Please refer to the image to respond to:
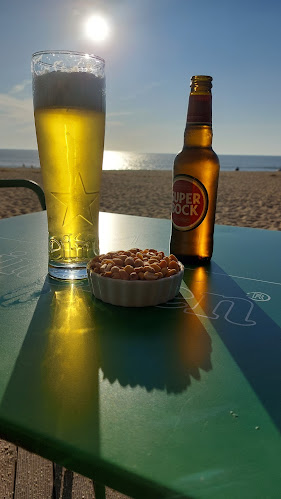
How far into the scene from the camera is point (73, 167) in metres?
0.86

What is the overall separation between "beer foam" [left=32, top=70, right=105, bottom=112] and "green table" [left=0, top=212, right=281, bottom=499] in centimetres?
36

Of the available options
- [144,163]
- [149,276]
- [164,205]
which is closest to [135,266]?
[149,276]

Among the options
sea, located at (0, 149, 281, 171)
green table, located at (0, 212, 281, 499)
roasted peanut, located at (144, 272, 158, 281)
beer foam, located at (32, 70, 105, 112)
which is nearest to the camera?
green table, located at (0, 212, 281, 499)

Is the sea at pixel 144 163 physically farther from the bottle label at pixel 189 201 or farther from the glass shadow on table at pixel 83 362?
the glass shadow on table at pixel 83 362

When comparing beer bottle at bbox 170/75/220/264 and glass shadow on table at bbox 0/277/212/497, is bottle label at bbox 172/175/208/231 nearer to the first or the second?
beer bottle at bbox 170/75/220/264

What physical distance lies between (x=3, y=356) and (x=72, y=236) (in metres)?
0.37

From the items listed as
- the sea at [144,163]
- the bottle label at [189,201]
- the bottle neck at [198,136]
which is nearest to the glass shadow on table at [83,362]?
the bottle label at [189,201]

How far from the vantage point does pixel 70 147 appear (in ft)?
2.77

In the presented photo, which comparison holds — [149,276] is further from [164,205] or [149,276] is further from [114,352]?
[164,205]

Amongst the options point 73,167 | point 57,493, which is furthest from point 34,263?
point 57,493

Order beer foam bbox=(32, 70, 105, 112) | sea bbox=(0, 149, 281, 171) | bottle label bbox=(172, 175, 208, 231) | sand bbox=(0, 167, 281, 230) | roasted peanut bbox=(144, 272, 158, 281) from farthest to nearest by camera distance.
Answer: sea bbox=(0, 149, 281, 171) < sand bbox=(0, 167, 281, 230) < bottle label bbox=(172, 175, 208, 231) < beer foam bbox=(32, 70, 105, 112) < roasted peanut bbox=(144, 272, 158, 281)

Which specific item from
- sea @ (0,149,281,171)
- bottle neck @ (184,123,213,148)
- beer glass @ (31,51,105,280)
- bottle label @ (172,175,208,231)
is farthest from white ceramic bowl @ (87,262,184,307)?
sea @ (0,149,281,171)

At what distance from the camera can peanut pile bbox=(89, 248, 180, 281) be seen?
2.35 ft

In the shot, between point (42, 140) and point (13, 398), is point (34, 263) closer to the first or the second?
point (42, 140)
